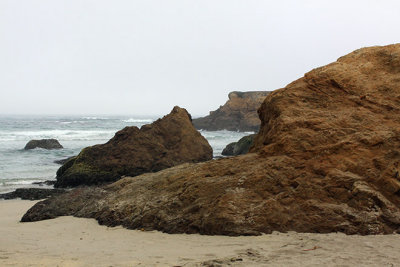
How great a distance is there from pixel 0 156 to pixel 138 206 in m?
20.1

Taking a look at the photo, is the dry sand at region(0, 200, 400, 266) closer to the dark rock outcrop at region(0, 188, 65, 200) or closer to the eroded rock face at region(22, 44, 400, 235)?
the eroded rock face at region(22, 44, 400, 235)

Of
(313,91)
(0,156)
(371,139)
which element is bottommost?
(0,156)

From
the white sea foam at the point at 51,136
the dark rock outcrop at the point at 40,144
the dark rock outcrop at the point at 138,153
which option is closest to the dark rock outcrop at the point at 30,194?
the dark rock outcrop at the point at 138,153

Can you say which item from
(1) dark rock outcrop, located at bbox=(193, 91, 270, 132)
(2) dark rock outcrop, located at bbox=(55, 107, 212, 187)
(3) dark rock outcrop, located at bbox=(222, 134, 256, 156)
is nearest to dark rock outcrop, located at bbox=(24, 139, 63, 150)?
(3) dark rock outcrop, located at bbox=(222, 134, 256, 156)

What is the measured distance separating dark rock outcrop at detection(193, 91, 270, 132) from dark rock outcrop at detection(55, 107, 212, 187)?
41.3m

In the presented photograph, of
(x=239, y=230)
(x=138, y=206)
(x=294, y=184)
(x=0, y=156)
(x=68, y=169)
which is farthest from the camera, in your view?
(x=0, y=156)

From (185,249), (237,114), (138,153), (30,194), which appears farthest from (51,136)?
(185,249)

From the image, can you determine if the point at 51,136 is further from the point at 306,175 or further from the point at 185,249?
the point at 185,249

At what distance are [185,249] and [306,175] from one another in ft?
8.38

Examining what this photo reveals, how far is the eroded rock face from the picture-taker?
636 centimetres

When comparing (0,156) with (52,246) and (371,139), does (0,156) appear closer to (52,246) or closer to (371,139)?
(52,246)

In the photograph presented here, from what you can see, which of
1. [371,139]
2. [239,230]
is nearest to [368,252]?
[239,230]

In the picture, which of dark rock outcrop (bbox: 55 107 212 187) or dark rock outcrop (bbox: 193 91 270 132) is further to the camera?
dark rock outcrop (bbox: 193 91 270 132)

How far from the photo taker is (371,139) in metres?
6.97
